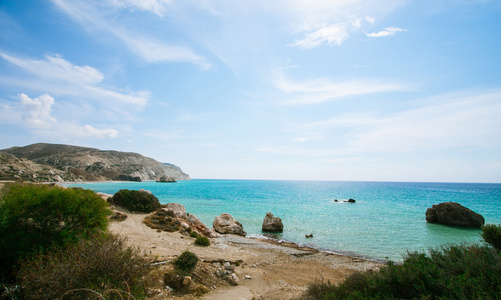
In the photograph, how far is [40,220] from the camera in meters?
8.61

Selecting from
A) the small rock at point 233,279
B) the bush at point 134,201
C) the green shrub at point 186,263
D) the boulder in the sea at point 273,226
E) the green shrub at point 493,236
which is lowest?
the boulder in the sea at point 273,226

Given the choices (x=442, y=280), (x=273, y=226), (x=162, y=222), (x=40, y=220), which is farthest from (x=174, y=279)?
(x=273, y=226)

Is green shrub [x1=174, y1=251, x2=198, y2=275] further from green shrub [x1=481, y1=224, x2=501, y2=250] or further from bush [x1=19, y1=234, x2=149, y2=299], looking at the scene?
green shrub [x1=481, y1=224, x2=501, y2=250]

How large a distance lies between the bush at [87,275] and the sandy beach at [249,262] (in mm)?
1182

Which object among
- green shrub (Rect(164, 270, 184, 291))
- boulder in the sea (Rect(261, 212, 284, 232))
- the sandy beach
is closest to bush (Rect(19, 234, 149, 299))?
the sandy beach

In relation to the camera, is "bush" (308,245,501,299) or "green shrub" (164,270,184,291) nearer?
"bush" (308,245,501,299)

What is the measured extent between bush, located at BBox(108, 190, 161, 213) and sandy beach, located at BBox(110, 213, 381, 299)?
8.21ft

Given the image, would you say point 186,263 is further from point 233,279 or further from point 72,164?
point 72,164

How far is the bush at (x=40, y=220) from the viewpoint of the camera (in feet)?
25.1

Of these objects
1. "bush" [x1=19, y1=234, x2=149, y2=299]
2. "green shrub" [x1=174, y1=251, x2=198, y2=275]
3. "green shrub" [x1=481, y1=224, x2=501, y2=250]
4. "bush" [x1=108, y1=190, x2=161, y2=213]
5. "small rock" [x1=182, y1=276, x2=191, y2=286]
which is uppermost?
"green shrub" [x1=481, y1=224, x2=501, y2=250]

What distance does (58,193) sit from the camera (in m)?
9.35

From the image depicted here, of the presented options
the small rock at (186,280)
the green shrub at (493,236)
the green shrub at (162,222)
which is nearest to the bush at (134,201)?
the green shrub at (162,222)

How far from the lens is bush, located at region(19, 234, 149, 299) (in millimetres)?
4895

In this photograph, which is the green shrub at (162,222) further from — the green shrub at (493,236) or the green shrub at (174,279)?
the green shrub at (493,236)
